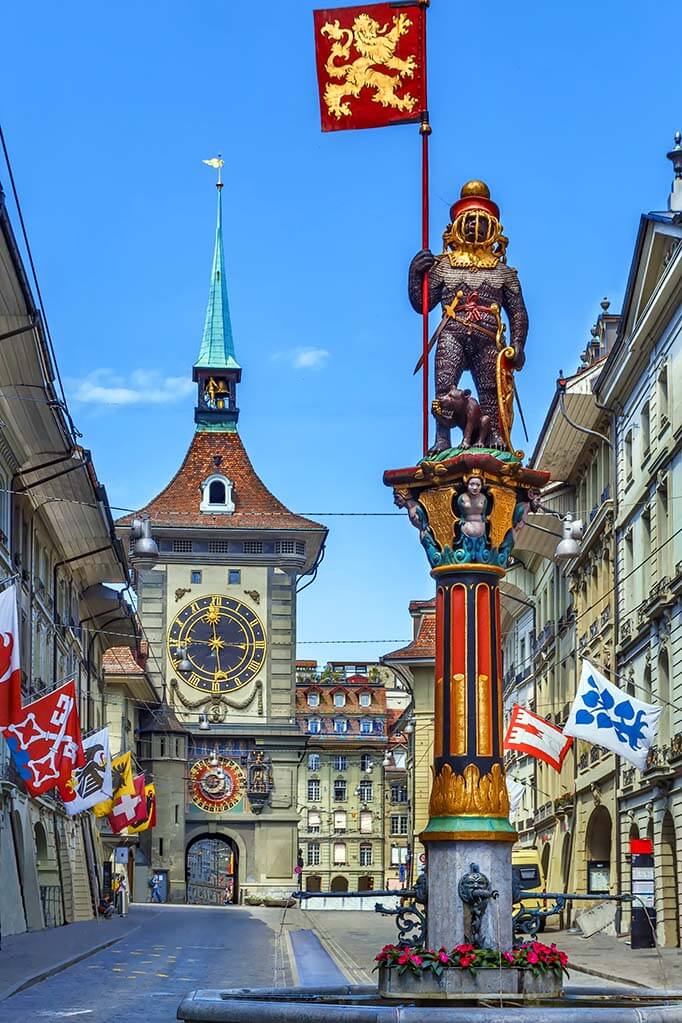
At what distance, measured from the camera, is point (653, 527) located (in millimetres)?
41281

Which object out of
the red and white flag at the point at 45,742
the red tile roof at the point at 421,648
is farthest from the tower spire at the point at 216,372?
the red and white flag at the point at 45,742

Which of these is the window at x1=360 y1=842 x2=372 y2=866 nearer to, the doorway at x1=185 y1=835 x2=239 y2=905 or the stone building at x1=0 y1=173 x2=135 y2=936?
the doorway at x1=185 y1=835 x2=239 y2=905

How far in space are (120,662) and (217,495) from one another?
1986 cm

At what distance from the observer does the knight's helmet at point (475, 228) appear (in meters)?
19.7

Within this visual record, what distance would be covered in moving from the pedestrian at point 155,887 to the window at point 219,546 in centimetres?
1752

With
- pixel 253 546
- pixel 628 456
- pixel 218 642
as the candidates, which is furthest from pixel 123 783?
pixel 253 546

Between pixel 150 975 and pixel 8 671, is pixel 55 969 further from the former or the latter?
pixel 8 671

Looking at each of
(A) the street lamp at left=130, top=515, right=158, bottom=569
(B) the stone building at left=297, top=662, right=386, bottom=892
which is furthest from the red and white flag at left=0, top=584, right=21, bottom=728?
(B) the stone building at left=297, top=662, right=386, bottom=892

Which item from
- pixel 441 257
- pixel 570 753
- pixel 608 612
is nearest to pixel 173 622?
pixel 570 753

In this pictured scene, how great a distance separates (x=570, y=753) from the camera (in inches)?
2213

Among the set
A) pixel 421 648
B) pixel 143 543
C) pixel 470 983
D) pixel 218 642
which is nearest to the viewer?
pixel 470 983

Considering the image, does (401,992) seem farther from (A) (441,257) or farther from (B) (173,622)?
(B) (173,622)

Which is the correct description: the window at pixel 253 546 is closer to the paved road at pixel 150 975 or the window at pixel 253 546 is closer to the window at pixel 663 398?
the paved road at pixel 150 975

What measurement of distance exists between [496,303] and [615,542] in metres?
27.9
